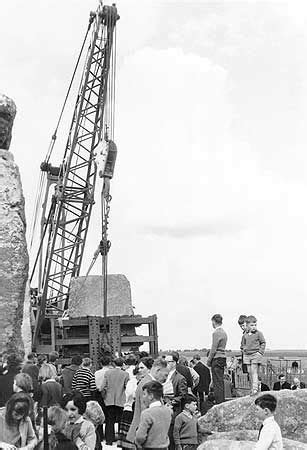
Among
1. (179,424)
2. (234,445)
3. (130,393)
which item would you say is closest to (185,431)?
(179,424)

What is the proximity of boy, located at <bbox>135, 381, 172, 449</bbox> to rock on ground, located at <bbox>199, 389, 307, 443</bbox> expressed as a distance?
3605mm

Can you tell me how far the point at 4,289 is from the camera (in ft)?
34.3

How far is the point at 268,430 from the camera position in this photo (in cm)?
621

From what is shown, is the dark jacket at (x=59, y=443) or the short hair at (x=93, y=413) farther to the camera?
the short hair at (x=93, y=413)

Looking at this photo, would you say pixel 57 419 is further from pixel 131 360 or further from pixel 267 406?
pixel 131 360

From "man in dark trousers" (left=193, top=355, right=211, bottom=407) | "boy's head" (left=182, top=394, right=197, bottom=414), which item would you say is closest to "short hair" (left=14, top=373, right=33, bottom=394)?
"boy's head" (left=182, top=394, right=197, bottom=414)

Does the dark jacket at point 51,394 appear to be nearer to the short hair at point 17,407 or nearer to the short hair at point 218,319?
the short hair at point 17,407

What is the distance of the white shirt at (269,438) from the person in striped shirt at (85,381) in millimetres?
4153

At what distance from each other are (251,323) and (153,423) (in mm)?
4542

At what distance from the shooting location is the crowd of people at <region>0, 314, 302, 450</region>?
19.4 feet

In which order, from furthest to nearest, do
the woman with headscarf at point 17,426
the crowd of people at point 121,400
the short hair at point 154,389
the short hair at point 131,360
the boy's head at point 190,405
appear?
the short hair at point 131,360
the boy's head at point 190,405
the short hair at point 154,389
the crowd of people at point 121,400
the woman with headscarf at point 17,426

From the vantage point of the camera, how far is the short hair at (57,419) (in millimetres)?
6062

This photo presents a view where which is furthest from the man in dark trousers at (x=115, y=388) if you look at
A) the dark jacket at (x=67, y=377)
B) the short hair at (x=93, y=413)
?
the short hair at (x=93, y=413)

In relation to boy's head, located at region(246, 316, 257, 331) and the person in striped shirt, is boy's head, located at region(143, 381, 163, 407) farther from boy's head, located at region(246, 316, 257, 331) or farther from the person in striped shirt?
boy's head, located at region(246, 316, 257, 331)
